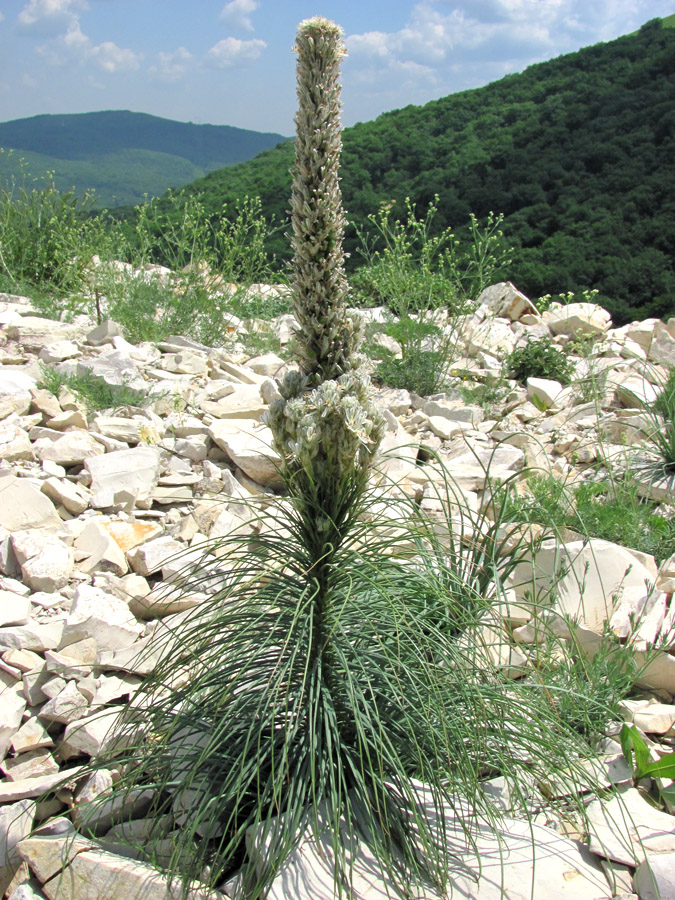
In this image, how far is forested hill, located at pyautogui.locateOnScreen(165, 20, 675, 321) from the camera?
1574 centimetres

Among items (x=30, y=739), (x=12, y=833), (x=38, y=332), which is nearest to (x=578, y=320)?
(x=38, y=332)

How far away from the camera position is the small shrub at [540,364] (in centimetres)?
784

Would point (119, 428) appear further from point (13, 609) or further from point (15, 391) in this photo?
point (13, 609)

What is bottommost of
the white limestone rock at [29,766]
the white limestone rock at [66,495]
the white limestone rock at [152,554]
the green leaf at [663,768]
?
the white limestone rock at [29,766]

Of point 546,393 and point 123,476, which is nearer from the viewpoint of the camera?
point 123,476

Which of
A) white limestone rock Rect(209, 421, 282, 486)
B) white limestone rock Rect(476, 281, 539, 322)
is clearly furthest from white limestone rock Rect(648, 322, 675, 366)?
white limestone rock Rect(209, 421, 282, 486)

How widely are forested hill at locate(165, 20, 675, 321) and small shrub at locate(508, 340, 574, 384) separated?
6137 mm

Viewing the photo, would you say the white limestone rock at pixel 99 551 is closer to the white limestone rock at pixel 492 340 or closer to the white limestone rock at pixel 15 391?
the white limestone rock at pixel 15 391

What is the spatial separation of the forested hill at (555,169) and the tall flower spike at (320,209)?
12.3 meters

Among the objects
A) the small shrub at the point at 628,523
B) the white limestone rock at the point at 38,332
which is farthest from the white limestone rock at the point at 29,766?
the white limestone rock at the point at 38,332

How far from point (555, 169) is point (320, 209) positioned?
20.8 metres

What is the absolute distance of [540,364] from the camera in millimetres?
7895

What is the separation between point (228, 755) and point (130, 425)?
10.9 feet

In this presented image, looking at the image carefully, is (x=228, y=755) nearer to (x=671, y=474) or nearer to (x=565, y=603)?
(x=565, y=603)
